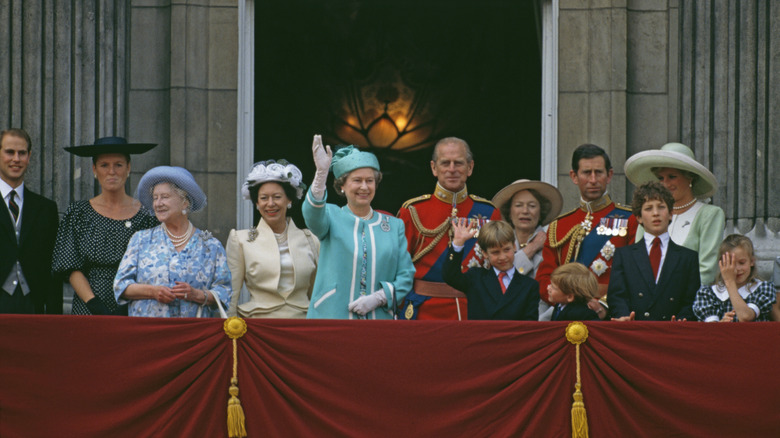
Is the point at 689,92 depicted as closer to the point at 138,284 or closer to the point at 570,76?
the point at 570,76

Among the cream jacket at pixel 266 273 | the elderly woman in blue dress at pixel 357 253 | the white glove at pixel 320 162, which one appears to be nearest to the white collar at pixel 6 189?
the cream jacket at pixel 266 273


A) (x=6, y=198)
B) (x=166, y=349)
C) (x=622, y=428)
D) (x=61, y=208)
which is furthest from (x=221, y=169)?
(x=622, y=428)

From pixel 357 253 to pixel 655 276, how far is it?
1.73 meters

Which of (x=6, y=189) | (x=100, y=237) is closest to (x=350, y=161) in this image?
(x=100, y=237)

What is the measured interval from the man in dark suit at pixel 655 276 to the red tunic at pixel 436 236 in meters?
1.09

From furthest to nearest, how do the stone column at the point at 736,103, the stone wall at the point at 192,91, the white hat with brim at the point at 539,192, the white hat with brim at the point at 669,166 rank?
the stone wall at the point at 192,91
the stone column at the point at 736,103
the white hat with brim at the point at 539,192
the white hat with brim at the point at 669,166

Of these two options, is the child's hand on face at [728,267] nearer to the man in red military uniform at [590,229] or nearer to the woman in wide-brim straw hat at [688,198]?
the woman in wide-brim straw hat at [688,198]

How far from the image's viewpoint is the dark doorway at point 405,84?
1334 cm

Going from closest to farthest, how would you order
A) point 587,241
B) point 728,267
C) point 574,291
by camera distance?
point 728,267 < point 574,291 < point 587,241

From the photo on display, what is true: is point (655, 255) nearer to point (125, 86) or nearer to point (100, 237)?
point (100, 237)

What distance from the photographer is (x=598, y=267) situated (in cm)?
808

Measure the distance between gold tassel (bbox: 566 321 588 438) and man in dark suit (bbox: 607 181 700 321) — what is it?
478 mm

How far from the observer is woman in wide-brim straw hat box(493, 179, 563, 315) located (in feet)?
27.6

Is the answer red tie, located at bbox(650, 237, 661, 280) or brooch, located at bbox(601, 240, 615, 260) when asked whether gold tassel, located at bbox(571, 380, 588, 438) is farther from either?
brooch, located at bbox(601, 240, 615, 260)
